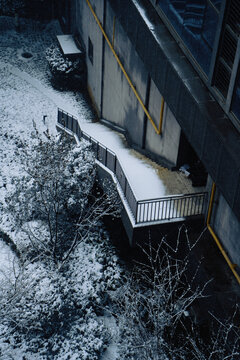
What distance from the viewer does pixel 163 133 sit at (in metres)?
19.8

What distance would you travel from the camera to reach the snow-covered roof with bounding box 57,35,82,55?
30.0 meters

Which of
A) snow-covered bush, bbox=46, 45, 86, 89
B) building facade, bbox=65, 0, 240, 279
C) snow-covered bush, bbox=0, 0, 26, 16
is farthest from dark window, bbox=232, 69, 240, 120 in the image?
snow-covered bush, bbox=0, 0, 26, 16

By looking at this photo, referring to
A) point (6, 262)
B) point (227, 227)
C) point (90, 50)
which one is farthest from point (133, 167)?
point (90, 50)

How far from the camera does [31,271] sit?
18188 millimetres

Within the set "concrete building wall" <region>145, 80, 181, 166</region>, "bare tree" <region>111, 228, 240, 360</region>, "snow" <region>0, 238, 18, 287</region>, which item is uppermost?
"concrete building wall" <region>145, 80, 181, 166</region>

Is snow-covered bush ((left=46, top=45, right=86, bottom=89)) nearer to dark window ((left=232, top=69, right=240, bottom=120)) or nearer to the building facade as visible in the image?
the building facade

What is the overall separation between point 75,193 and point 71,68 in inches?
480

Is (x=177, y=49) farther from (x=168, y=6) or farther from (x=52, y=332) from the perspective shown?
(x=52, y=332)

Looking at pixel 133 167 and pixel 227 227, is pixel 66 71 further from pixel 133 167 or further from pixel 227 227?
pixel 227 227

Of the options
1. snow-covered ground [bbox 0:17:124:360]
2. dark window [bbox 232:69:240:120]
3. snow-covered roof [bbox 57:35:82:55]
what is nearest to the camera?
dark window [bbox 232:69:240:120]

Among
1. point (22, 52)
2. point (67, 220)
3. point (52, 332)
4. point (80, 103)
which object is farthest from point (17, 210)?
point (22, 52)

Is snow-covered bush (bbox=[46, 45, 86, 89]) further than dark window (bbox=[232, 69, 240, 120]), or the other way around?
snow-covered bush (bbox=[46, 45, 86, 89])

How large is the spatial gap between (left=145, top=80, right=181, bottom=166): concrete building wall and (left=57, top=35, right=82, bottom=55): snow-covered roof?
430 inches

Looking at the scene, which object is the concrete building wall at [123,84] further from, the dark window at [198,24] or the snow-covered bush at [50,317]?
the snow-covered bush at [50,317]
